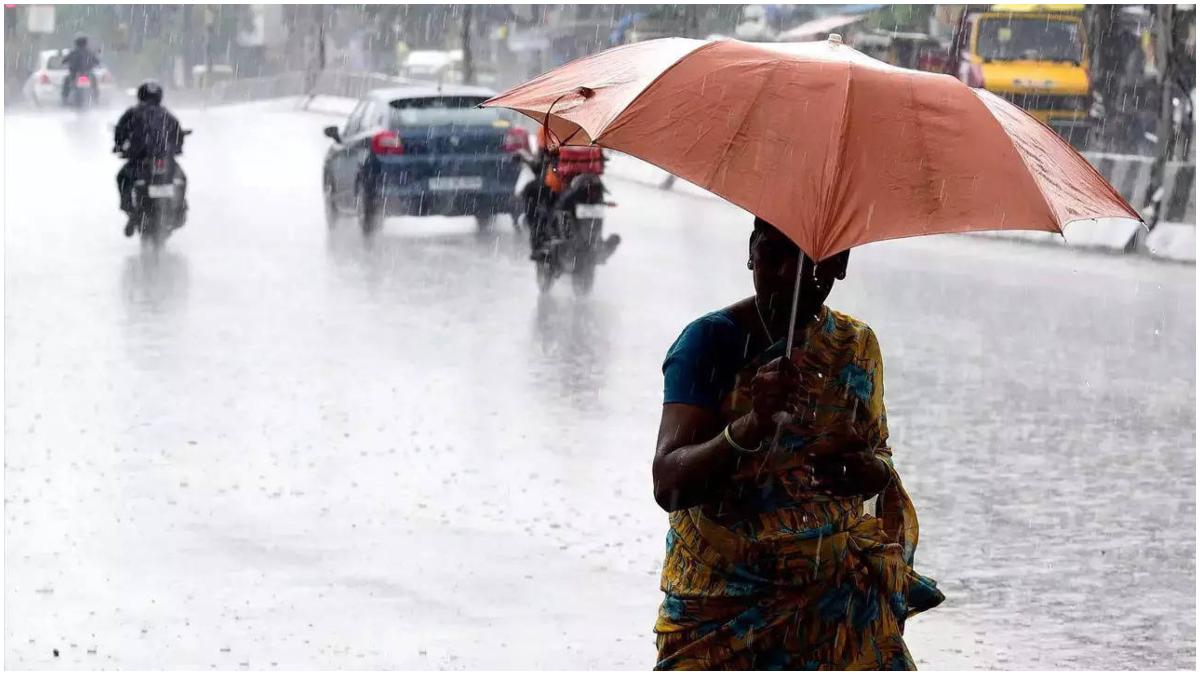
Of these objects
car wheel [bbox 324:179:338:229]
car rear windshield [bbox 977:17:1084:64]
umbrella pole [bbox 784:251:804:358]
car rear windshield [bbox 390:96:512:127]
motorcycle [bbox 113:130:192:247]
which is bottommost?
car wheel [bbox 324:179:338:229]

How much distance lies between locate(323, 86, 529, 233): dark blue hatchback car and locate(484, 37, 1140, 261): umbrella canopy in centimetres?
1579

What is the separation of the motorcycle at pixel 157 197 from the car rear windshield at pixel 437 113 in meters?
2.29

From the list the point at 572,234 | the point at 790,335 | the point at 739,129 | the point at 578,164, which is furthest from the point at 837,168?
the point at 578,164

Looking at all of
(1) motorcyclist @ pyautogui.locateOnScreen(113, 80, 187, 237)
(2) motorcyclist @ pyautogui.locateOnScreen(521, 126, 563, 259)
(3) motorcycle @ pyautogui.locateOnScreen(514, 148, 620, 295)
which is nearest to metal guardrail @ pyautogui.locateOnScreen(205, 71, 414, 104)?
(1) motorcyclist @ pyautogui.locateOnScreen(113, 80, 187, 237)

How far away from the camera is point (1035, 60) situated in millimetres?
31062

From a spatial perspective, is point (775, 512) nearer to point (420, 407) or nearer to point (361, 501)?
point (361, 501)

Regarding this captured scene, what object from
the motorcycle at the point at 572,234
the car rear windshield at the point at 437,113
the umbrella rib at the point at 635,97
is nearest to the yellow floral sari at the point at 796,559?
the umbrella rib at the point at 635,97

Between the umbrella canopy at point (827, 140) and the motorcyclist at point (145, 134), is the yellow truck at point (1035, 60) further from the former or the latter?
the umbrella canopy at point (827, 140)

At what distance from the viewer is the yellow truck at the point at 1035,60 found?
30578 millimetres

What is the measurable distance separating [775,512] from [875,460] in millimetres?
210

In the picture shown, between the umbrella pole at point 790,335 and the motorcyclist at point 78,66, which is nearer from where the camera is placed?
the umbrella pole at point 790,335

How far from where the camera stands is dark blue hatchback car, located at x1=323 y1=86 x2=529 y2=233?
19562mm

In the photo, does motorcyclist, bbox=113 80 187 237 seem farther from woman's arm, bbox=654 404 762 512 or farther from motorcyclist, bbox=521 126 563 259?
woman's arm, bbox=654 404 762 512

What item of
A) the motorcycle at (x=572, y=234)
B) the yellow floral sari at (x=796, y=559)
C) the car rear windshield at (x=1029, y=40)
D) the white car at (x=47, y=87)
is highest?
the yellow floral sari at (x=796, y=559)
